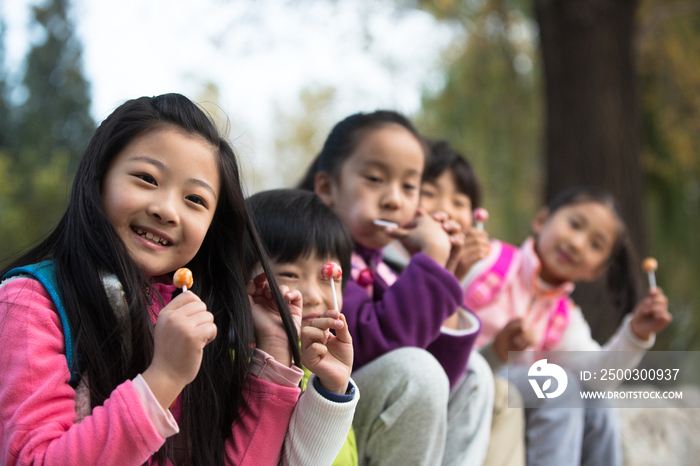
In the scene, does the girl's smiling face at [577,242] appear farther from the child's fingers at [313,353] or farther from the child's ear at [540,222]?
the child's fingers at [313,353]

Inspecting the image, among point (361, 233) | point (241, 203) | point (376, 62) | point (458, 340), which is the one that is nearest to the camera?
point (241, 203)

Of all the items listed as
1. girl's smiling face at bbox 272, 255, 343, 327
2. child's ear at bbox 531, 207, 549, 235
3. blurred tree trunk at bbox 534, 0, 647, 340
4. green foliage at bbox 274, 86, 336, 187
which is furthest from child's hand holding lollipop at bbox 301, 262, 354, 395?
green foliage at bbox 274, 86, 336, 187

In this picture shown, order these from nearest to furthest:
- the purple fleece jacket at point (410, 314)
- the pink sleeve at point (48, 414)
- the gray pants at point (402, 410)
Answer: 1. the pink sleeve at point (48, 414)
2. the gray pants at point (402, 410)
3. the purple fleece jacket at point (410, 314)

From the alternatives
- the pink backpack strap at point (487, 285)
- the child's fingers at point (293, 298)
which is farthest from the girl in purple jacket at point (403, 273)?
the pink backpack strap at point (487, 285)

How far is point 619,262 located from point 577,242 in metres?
0.42

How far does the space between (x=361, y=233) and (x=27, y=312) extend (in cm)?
94

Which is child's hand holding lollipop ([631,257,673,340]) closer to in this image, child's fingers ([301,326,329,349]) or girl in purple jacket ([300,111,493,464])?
girl in purple jacket ([300,111,493,464])

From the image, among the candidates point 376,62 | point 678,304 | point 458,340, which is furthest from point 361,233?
point 376,62

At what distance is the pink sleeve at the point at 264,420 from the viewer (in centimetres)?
98

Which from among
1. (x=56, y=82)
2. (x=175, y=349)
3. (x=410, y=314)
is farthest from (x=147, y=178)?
(x=56, y=82)

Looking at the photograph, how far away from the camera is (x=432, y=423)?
123 centimetres

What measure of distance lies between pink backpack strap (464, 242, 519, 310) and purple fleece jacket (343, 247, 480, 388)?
0.69m

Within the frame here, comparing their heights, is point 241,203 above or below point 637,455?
above

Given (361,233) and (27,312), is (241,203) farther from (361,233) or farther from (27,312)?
(361,233)
